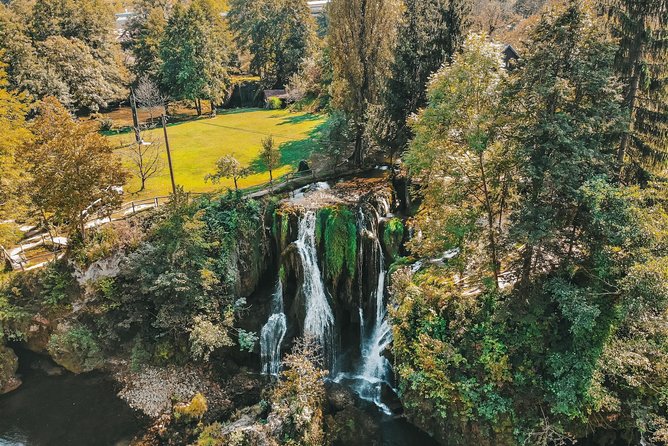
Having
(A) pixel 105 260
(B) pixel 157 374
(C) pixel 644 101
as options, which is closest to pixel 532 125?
(C) pixel 644 101

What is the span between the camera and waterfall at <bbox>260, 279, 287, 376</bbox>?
74.2 feet

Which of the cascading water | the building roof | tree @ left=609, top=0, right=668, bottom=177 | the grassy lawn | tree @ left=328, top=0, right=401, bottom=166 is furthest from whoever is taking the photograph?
the building roof

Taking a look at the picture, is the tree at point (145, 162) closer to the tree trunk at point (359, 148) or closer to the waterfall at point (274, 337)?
the tree trunk at point (359, 148)

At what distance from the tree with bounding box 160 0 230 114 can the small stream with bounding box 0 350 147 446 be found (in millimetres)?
38819

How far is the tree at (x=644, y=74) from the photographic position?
58.1 ft

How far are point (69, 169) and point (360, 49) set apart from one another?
1873 cm

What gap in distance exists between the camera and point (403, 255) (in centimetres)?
2331

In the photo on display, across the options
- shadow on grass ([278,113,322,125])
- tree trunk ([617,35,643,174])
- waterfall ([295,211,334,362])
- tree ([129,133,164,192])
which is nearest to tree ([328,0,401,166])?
waterfall ([295,211,334,362])

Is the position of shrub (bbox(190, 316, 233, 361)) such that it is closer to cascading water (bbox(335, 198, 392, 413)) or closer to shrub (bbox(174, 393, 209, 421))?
shrub (bbox(174, 393, 209, 421))

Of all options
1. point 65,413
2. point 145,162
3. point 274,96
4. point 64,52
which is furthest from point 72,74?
point 65,413

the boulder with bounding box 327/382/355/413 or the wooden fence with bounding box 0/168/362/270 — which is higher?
the wooden fence with bounding box 0/168/362/270

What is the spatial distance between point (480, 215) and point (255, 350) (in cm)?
1390

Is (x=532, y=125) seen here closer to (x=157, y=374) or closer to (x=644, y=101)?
(x=644, y=101)

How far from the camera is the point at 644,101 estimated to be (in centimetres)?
1872
